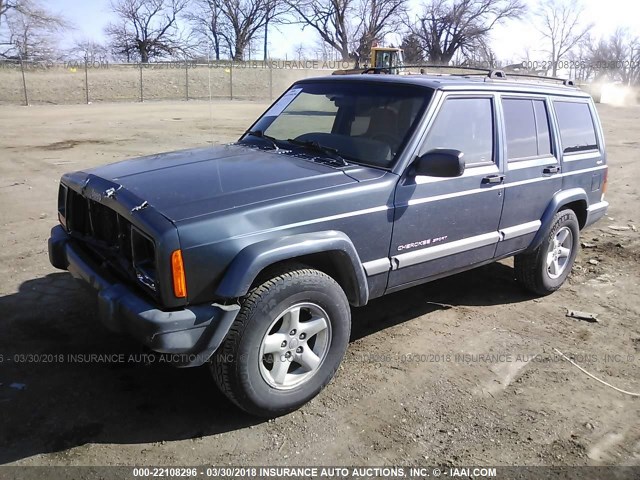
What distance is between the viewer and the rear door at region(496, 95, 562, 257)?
14.9ft

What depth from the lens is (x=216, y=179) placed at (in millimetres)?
3479

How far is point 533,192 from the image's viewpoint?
4.74 meters

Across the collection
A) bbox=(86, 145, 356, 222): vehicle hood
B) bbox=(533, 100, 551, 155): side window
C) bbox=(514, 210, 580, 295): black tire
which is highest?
bbox=(533, 100, 551, 155): side window

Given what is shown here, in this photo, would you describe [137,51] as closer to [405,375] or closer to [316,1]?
[316,1]

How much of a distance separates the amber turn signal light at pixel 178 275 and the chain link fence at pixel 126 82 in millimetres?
28683

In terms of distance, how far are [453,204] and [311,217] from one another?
49.7 inches

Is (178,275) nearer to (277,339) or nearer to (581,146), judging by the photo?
(277,339)

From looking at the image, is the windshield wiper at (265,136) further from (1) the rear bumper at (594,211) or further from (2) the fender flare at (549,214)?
(1) the rear bumper at (594,211)

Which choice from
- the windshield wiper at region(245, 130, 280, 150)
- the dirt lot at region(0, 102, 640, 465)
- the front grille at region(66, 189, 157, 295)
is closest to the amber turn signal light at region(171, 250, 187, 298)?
the front grille at region(66, 189, 157, 295)

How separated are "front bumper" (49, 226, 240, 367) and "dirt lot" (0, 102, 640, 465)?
0.56 meters

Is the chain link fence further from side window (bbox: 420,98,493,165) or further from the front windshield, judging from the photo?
side window (bbox: 420,98,493,165)

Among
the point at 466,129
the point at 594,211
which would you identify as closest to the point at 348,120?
the point at 466,129

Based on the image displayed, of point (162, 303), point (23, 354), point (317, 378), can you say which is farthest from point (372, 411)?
point (23, 354)

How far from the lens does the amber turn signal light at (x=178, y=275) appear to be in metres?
2.84
